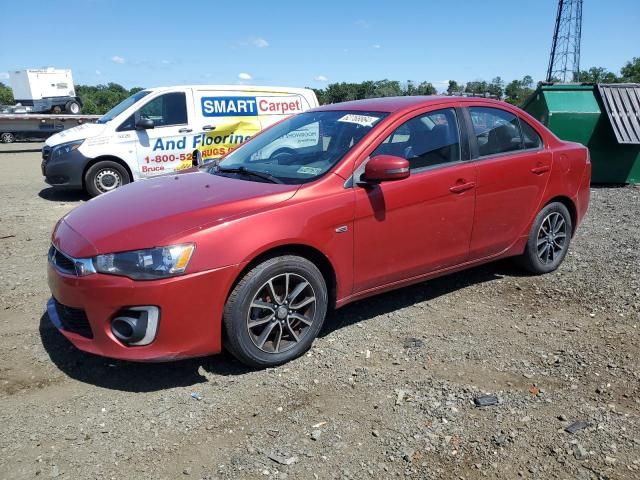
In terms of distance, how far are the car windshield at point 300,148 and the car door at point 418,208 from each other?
0.24m

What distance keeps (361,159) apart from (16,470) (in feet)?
8.78

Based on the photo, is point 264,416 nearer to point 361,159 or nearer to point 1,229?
point 361,159

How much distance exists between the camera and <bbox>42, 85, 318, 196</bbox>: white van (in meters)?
9.01

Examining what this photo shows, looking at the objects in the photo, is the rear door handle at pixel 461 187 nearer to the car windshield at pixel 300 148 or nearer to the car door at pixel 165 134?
the car windshield at pixel 300 148

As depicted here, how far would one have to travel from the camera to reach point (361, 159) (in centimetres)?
377

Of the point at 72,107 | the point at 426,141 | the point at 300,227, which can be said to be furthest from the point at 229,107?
the point at 72,107

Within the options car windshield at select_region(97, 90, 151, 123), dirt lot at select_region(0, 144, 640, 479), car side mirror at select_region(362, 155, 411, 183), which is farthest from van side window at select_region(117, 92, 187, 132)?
car side mirror at select_region(362, 155, 411, 183)

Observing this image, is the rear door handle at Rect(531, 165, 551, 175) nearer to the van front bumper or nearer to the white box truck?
the van front bumper

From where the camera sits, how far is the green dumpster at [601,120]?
1002cm

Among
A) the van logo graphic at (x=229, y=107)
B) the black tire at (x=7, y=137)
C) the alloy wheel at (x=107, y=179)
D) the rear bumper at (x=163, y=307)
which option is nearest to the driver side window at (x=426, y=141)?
the rear bumper at (x=163, y=307)

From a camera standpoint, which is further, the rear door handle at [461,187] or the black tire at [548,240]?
the black tire at [548,240]

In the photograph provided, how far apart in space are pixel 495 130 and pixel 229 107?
6297 millimetres

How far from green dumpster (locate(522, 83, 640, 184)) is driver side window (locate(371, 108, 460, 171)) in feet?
21.7

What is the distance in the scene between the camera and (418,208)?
3.97 m
